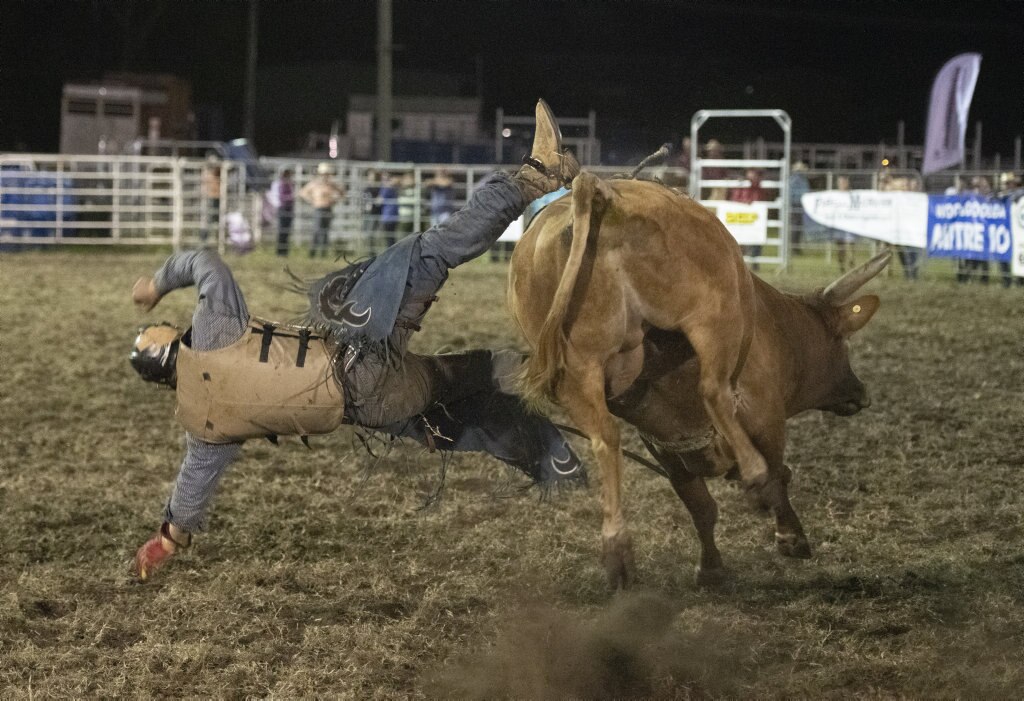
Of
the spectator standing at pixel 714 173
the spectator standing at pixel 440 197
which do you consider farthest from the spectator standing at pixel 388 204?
the spectator standing at pixel 714 173

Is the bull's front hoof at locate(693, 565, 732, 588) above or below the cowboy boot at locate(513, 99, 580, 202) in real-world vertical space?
below

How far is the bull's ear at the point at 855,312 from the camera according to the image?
12.4 feet

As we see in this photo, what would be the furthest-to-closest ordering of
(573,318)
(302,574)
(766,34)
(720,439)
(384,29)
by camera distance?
(766,34), (384,29), (302,574), (720,439), (573,318)

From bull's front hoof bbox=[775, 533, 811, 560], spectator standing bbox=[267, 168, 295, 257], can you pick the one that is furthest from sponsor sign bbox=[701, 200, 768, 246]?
bull's front hoof bbox=[775, 533, 811, 560]

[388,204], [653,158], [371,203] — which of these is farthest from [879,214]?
[653,158]

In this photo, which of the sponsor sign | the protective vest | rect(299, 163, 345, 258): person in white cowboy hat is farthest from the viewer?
rect(299, 163, 345, 258): person in white cowboy hat

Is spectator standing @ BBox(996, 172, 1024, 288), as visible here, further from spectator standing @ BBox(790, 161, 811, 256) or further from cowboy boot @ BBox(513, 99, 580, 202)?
cowboy boot @ BBox(513, 99, 580, 202)

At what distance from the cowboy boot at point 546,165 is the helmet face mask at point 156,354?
3.41 ft

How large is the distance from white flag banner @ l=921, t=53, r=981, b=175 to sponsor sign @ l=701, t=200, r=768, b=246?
6.57 ft

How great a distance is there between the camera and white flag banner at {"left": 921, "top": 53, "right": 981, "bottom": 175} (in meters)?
13.4

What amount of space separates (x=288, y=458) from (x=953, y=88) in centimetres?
1119

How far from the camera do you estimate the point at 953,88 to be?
539 inches

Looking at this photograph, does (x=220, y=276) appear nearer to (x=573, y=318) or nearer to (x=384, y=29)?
(x=573, y=318)

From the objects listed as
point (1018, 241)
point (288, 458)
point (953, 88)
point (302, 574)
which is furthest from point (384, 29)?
point (302, 574)
